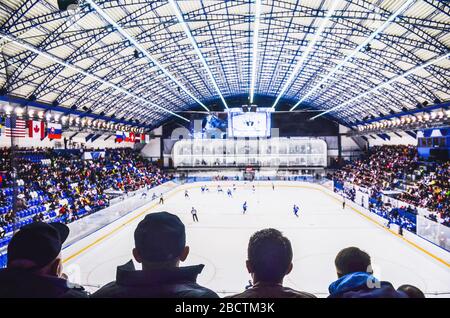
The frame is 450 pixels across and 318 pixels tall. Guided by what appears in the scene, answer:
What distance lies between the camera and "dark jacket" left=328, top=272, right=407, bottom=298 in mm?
1404

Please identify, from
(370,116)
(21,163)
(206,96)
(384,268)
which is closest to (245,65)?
(206,96)

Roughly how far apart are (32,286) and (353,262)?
194cm

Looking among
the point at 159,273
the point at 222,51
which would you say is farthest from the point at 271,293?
the point at 222,51

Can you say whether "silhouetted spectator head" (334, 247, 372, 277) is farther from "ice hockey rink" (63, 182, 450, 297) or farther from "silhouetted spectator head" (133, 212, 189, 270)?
"ice hockey rink" (63, 182, 450, 297)

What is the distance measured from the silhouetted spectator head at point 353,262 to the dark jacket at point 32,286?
1.66 metres

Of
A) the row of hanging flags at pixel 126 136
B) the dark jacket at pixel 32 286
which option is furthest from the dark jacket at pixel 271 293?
the row of hanging flags at pixel 126 136

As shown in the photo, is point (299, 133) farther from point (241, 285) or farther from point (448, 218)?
point (241, 285)

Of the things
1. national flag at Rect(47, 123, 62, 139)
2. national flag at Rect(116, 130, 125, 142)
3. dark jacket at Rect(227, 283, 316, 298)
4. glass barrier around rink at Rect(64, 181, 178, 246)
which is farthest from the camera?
national flag at Rect(116, 130, 125, 142)

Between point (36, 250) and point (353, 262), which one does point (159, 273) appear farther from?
point (353, 262)

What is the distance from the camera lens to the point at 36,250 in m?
1.74

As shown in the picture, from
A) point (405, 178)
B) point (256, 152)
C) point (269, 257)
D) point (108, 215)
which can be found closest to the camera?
point (269, 257)

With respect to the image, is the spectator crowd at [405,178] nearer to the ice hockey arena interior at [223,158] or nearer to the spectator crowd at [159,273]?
the ice hockey arena interior at [223,158]

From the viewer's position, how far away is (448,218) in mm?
16844

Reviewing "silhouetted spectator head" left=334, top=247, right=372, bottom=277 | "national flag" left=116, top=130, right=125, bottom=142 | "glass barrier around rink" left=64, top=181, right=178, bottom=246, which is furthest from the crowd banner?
"silhouetted spectator head" left=334, top=247, right=372, bottom=277
